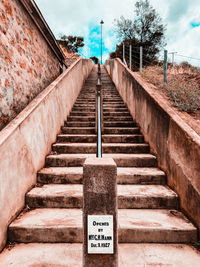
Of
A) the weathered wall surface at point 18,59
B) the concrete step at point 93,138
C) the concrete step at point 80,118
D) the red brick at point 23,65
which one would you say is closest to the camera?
the weathered wall surface at point 18,59

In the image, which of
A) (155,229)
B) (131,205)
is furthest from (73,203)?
(155,229)

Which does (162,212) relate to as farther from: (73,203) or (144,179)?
(73,203)

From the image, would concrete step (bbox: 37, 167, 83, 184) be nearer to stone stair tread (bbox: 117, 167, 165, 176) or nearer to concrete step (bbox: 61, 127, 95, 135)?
stone stair tread (bbox: 117, 167, 165, 176)

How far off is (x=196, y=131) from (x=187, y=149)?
0.38 m

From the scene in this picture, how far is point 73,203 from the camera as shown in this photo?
7.89ft

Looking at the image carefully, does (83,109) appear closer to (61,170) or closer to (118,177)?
(61,170)

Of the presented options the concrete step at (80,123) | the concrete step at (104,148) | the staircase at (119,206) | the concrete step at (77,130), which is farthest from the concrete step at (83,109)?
the concrete step at (104,148)

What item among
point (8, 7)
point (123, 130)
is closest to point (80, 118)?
point (123, 130)

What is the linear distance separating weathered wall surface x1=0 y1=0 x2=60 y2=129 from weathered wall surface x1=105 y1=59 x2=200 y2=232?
2265 mm

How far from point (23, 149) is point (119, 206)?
146 cm

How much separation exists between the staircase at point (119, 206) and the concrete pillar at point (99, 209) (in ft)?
2.08

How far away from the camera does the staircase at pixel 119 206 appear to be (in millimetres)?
2006

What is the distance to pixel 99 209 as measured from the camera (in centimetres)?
129

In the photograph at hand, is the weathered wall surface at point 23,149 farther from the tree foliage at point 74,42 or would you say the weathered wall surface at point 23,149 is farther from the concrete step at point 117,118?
the tree foliage at point 74,42
